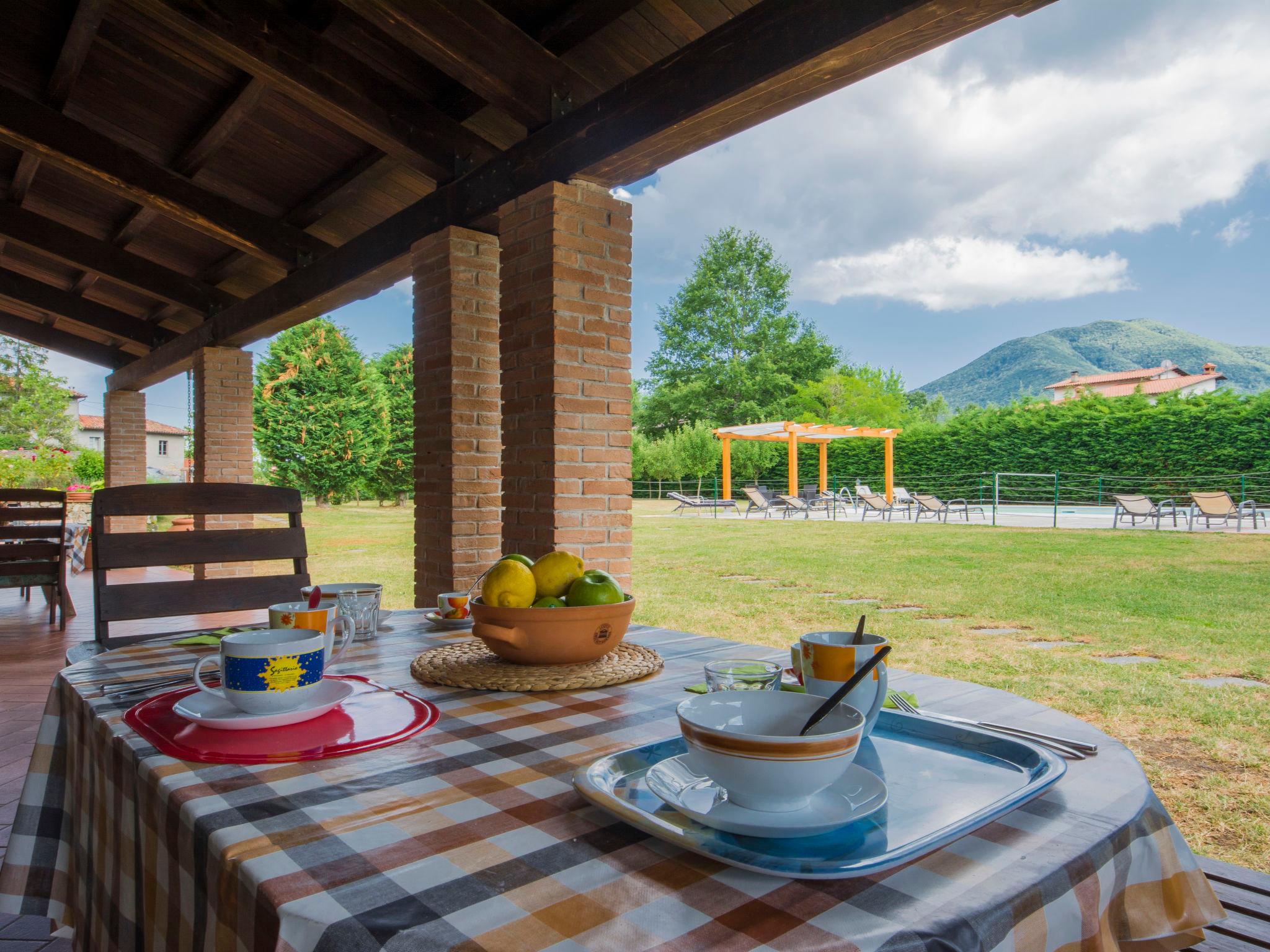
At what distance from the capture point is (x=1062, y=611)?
512cm

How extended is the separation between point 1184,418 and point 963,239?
189 feet

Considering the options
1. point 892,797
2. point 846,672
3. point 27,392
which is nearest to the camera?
point 892,797

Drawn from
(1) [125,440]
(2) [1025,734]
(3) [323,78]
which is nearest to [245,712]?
(2) [1025,734]

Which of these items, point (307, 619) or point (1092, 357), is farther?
point (1092, 357)

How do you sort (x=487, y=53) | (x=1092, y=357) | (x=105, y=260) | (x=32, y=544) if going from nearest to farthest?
(x=487, y=53) < (x=32, y=544) < (x=105, y=260) < (x=1092, y=357)

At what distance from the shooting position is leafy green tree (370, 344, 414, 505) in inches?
705

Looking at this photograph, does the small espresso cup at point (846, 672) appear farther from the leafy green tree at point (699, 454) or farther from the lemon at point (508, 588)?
the leafy green tree at point (699, 454)

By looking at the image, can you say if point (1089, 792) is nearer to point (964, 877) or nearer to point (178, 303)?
point (964, 877)

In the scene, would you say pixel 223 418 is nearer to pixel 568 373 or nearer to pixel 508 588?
pixel 568 373

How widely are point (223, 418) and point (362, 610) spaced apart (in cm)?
529

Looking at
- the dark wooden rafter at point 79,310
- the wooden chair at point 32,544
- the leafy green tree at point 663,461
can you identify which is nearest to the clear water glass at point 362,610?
the wooden chair at point 32,544

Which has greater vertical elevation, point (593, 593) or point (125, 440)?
point (125, 440)

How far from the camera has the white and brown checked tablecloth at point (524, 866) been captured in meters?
0.42

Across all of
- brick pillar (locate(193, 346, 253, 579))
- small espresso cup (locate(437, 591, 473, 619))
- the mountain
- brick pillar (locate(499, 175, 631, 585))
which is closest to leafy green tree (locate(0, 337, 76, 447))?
brick pillar (locate(193, 346, 253, 579))
